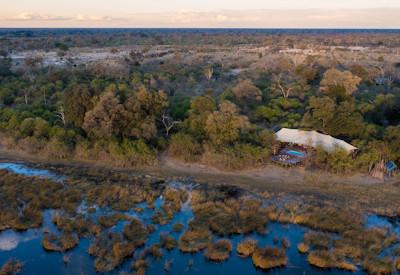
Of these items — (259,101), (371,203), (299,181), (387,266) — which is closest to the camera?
(387,266)

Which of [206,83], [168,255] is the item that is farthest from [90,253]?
[206,83]

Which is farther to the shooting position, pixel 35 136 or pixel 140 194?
pixel 35 136

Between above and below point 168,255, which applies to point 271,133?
above

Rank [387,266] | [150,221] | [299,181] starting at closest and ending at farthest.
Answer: [387,266] < [150,221] < [299,181]

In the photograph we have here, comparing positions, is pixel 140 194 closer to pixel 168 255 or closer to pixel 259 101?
pixel 168 255

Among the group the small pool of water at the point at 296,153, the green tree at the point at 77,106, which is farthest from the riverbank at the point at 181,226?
the green tree at the point at 77,106

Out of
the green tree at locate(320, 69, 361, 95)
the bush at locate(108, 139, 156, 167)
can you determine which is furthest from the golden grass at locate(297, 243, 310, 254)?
the green tree at locate(320, 69, 361, 95)

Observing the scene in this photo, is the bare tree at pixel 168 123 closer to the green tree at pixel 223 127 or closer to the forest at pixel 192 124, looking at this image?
the forest at pixel 192 124
